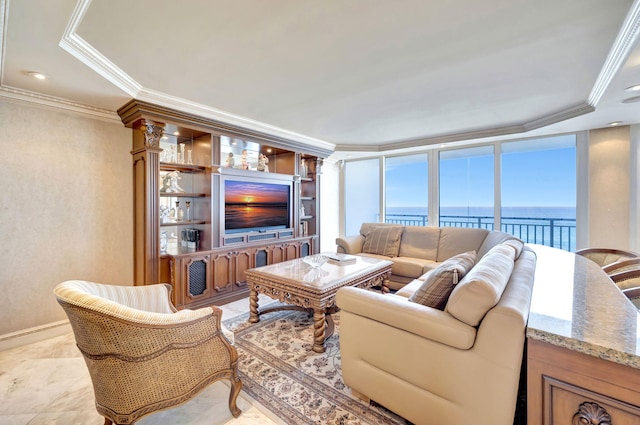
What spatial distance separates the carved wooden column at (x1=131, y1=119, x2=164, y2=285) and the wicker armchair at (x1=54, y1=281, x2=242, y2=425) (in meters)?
1.45

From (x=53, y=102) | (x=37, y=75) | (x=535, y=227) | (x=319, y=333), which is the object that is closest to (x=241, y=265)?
(x=319, y=333)

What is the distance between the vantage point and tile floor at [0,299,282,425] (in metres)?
1.65

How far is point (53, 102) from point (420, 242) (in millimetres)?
4724

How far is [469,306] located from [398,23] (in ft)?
5.48

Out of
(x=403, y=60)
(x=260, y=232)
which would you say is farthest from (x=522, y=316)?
(x=260, y=232)

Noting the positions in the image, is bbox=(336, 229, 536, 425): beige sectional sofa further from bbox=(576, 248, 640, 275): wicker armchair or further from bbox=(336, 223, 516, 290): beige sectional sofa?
bbox=(336, 223, 516, 290): beige sectional sofa

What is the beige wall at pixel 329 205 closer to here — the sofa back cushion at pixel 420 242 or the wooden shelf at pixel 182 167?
the sofa back cushion at pixel 420 242

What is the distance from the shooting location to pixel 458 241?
13.2 ft

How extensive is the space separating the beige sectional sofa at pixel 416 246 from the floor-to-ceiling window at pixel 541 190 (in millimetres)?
1166

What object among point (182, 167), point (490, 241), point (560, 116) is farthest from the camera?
point (490, 241)

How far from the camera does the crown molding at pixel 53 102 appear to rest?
2456mm

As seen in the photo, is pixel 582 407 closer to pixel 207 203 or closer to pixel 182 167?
pixel 207 203

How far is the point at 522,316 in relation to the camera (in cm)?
116

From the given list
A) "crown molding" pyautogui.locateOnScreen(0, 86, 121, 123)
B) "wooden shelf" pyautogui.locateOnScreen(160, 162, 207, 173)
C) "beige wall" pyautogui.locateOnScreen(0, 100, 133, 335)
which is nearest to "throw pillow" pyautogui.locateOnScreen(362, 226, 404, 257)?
"wooden shelf" pyautogui.locateOnScreen(160, 162, 207, 173)
